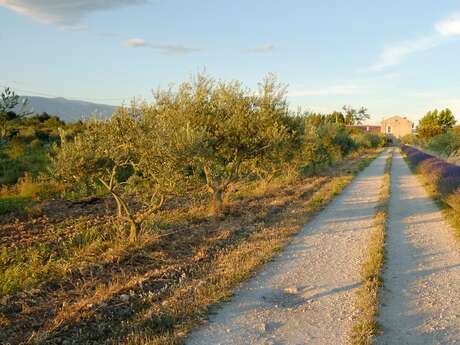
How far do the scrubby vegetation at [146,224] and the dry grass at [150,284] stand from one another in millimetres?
26

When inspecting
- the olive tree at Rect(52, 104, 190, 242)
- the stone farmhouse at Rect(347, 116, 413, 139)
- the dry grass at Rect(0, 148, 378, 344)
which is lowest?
the dry grass at Rect(0, 148, 378, 344)

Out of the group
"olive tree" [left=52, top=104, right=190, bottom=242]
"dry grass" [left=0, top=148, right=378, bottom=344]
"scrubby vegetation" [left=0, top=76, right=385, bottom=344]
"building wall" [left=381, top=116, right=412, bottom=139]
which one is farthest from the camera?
"building wall" [left=381, top=116, right=412, bottom=139]

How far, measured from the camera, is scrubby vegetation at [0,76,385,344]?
5.98 meters

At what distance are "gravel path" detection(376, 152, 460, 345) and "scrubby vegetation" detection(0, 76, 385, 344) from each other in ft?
8.05

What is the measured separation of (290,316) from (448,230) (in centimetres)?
750

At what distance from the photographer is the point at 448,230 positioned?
37.7 feet

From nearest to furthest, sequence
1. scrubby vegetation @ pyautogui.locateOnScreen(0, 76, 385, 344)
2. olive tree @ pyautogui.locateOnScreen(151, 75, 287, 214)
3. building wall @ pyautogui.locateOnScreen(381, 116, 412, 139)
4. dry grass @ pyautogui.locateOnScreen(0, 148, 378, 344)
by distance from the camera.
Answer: dry grass @ pyautogui.locateOnScreen(0, 148, 378, 344) < scrubby vegetation @ pyautogui.locateOnScreen(0, 76, 385, 344) < olive tree @ pyautogui.locateOnScreen(151, 75, 287, 214) < building wall @ pyautogui.locateOnScreen(381, 116, 412, 139)

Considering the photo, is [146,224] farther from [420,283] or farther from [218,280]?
[420,283]

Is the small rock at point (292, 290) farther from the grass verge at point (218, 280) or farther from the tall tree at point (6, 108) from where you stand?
the tall tree at point (6, 108)

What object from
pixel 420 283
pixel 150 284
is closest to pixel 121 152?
pixel 150 284

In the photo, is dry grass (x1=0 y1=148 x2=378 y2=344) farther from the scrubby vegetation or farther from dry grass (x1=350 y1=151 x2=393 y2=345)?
dry grass (x1=350 y1=151 x2=393 y2=345)

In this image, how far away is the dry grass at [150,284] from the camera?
548 cm

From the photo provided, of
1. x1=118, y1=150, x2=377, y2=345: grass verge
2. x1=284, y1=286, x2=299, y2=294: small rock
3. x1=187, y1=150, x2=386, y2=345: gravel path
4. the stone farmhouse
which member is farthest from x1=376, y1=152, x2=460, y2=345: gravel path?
Result: the stone farmhouse

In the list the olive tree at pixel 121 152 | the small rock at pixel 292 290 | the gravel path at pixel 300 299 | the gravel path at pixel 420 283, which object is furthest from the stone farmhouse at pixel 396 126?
the small rock at pixel 292 290
